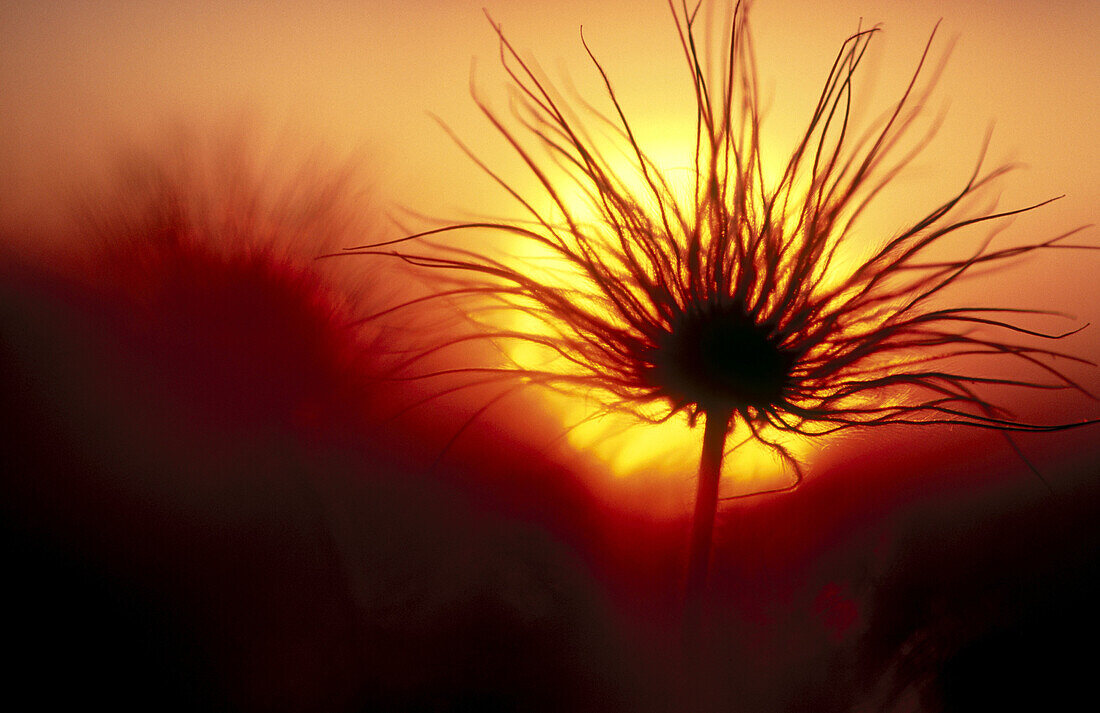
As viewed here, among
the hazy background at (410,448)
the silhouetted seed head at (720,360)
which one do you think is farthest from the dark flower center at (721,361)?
the hazy background at (410,448)

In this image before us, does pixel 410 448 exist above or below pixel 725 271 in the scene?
below

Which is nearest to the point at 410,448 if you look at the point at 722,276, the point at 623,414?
the point at 623,414

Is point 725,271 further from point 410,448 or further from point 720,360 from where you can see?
point 410,448

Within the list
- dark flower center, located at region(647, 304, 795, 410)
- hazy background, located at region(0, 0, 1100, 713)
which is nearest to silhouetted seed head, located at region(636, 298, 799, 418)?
dark flower center, located at region(647, 304, 795, 410)

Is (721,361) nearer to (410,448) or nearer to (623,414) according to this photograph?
(623,414)

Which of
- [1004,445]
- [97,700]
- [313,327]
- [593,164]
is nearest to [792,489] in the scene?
[1004,445]

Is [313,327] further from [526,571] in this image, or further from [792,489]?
[792,489]

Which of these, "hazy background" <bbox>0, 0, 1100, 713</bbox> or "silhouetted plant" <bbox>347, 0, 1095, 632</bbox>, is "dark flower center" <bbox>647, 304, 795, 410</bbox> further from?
"hazy background" <bbox>0, 0, 1100, 713</bbox>
